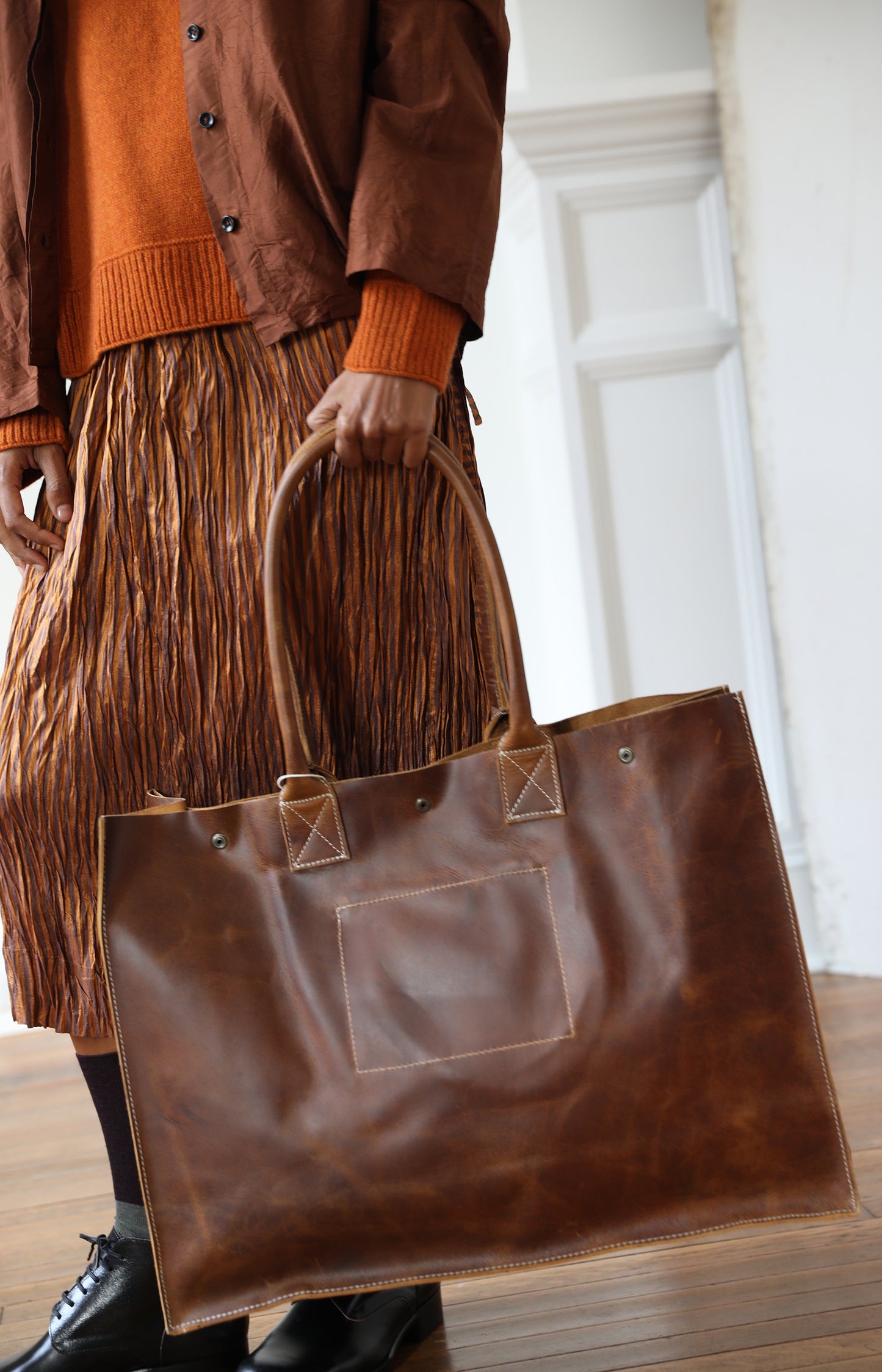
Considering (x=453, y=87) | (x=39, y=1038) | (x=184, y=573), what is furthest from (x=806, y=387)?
(x=39, y=1038)

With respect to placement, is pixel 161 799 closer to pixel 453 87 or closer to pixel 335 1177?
pixel 335 1177

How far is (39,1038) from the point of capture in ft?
7.61

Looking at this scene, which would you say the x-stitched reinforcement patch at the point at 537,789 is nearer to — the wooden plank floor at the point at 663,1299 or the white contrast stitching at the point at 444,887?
the white contrast stitching at the point at 444,887

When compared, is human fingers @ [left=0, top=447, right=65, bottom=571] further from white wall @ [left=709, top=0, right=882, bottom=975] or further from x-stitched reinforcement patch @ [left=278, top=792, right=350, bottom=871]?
white wall @ [left=709, top=0, right=882, bottom=975]

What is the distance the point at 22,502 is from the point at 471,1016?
1.84ft

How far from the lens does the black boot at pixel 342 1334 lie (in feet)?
3.11

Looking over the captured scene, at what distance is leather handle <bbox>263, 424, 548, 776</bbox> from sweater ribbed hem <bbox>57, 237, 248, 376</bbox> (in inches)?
5.6

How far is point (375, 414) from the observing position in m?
0.87

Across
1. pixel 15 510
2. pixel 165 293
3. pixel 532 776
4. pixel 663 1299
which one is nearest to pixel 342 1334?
pixel 663 1299

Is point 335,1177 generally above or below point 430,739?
below

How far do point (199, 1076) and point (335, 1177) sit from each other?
12cm

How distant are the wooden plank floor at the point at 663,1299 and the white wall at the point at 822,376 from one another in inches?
25.2

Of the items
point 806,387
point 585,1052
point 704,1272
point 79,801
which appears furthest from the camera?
point 806,387

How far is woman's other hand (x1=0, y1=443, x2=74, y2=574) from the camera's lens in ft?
3.20
